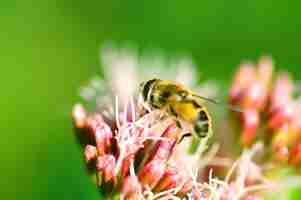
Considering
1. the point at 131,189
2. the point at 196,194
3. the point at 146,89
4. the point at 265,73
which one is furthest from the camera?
the point at 265,73

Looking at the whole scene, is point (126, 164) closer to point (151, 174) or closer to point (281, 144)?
point (151, 174)

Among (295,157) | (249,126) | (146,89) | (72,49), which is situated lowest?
(295,157)

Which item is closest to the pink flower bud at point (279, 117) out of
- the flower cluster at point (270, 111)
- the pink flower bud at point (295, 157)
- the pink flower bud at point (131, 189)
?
the flower cluster at point (270, 111)

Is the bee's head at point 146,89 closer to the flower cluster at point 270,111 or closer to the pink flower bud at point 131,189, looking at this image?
the pink flower bud at point 131,189

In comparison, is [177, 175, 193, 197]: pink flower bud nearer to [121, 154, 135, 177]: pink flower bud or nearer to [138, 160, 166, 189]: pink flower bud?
[138, 160, 166, 189]: pink flower bud

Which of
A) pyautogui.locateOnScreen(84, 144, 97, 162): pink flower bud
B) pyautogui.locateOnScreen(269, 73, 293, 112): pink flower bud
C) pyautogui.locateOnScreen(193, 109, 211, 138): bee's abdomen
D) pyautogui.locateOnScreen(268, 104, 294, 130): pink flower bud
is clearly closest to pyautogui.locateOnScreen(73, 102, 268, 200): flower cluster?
pyautogui.locateOnScreen(84, 144, 97, 162): pink flower bud

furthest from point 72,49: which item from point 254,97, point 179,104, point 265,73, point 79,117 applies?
point 179,104
